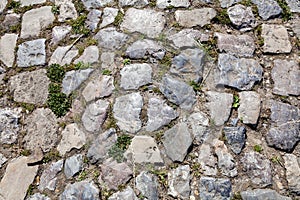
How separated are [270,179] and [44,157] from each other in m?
1.61

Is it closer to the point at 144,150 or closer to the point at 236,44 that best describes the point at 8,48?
the point at 144,150

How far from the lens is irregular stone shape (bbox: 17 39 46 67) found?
4215 millimetres

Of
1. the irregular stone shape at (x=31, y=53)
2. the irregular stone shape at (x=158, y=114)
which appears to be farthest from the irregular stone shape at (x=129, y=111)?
the irregular stone shape at (x=31, y=53)

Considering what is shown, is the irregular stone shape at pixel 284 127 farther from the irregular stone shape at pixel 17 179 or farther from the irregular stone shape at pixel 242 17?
the irregular stone shape at pixel 17 179

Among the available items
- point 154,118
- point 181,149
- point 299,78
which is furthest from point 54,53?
point 299,78

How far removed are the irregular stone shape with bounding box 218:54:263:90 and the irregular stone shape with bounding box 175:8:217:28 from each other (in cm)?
42

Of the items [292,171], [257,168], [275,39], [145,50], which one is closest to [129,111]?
[145,50]

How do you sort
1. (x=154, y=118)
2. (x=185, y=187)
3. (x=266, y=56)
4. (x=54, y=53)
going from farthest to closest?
1. (x=54, y=53)
2. (x=266, y=56)
3. (x=154, y=118)
4. (x=185, y=187)

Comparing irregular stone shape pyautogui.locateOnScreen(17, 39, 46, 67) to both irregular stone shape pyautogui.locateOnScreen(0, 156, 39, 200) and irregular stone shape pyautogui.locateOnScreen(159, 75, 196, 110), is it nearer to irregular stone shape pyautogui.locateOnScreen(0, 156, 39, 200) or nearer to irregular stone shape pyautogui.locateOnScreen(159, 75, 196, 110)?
irregular stone shape pyautogui.locateOnScreen(0, 156, 39, 200)

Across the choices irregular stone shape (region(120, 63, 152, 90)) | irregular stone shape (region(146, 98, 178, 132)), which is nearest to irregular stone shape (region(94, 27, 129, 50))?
irregular stone shape (region(120, 63, 152, 90))

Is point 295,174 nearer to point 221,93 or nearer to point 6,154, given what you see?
point 221,93

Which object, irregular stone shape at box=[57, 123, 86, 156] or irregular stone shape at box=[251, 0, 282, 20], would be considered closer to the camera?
irregular stone shape at box=[57, 123, 86, 156]

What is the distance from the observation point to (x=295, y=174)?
11.0 feet

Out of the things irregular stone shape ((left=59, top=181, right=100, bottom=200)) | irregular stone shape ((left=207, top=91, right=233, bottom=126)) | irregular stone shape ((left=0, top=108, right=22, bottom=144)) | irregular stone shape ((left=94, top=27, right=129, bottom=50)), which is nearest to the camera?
irregular stone shape ((left=59, top=181, right=100, bottom=200))
